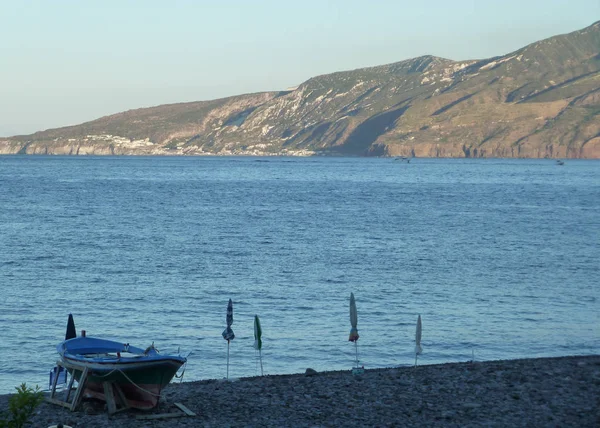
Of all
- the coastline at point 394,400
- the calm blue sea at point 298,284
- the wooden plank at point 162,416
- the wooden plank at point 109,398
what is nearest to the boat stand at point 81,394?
the wooden plank at point 109,398

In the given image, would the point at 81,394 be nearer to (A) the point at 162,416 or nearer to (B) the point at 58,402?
(B) the point at 58,402

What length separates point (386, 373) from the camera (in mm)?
21328

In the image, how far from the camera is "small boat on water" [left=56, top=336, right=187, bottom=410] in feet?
57.3

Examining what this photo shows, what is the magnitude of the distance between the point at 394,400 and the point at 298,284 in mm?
24854

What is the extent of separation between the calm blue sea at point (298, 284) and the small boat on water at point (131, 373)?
7121mm

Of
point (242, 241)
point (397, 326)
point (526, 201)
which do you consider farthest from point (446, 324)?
point (526, 201)

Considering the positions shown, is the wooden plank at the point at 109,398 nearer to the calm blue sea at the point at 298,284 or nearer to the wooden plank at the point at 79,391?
the wooden plank at the point at 79,391

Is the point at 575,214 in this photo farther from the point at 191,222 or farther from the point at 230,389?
the point at 230,389

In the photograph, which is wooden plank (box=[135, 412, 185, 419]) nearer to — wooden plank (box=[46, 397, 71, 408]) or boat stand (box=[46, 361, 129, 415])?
boat stand (box=[46, 361, 129, 415])

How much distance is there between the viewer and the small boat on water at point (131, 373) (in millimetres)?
17469

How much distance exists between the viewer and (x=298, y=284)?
142ft

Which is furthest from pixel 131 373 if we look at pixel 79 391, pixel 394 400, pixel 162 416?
pixel 394 400

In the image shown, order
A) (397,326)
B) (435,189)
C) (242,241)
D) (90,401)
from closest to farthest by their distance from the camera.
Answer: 1. (90,401)
2. (397,326)
3. (242,241)
4. (435,189)

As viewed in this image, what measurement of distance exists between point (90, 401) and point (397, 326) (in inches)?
652
